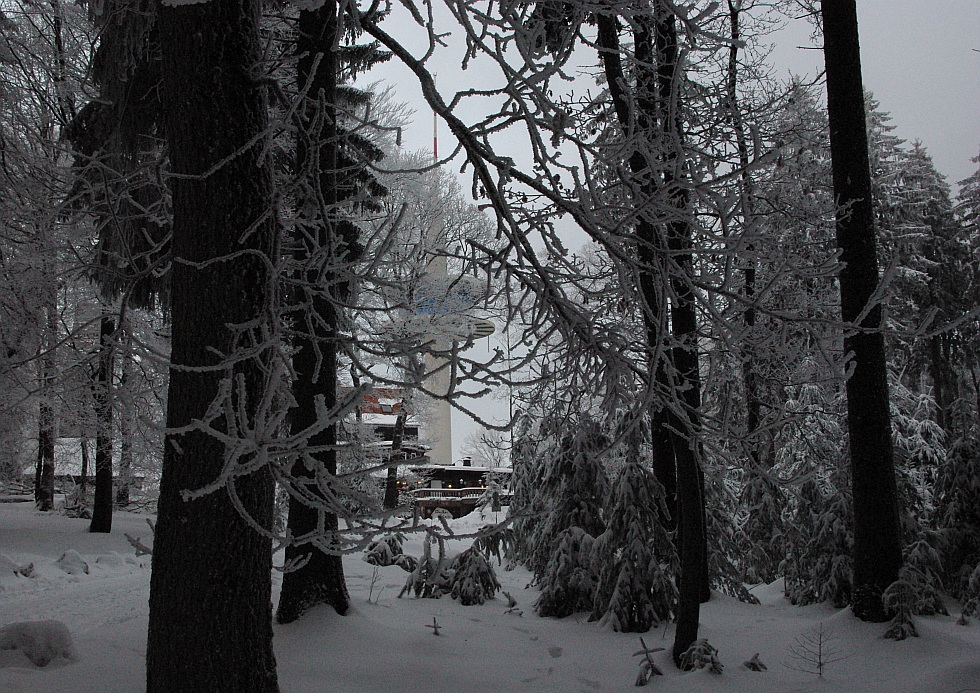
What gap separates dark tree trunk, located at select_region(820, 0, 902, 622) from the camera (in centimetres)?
596

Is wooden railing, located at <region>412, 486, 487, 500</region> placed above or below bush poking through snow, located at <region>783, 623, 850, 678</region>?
below

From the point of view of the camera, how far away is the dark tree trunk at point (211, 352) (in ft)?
8.46

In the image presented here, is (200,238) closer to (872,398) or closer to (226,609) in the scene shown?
(226,609)

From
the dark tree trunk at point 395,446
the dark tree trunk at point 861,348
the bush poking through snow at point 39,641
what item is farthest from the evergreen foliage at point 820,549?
the dark tree trunk at point 395,446

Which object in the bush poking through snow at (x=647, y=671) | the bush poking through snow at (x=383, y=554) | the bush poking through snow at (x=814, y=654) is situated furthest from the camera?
the bush poking through snow at (x=383, y=554)

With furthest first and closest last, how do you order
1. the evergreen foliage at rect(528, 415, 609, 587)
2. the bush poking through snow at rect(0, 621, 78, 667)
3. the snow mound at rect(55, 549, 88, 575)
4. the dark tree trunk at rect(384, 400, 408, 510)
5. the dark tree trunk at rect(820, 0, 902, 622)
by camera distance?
the dark tree trunk at rect(384, 400, 408, 510), the snow mound at rect(55, 549, 88, 575), the evergreen foliage at rect(528, 415, 609, 587), the dark tree trunk at rect(820, 0, 902, 622), the bush poking through snow at rect(0, 621, 78, 667)

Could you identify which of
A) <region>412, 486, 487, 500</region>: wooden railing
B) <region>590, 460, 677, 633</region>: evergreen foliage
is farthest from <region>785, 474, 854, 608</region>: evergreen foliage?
<region>412, 486, 487, 500</region>: wooden railing

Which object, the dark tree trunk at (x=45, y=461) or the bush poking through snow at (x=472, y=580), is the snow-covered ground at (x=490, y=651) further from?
the dark tree trunk at (x=45, y=461)

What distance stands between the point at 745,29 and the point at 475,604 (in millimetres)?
8613

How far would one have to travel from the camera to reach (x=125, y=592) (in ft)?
23.4

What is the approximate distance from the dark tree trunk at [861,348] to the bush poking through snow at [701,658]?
5.70 feet

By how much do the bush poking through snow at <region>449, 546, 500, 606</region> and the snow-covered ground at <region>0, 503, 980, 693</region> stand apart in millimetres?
192

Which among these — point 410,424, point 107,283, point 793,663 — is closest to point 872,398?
point 793,663

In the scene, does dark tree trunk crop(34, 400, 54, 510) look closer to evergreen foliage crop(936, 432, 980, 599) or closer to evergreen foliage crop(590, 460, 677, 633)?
evergreen foliage crop(590, 460, 677, 633)
